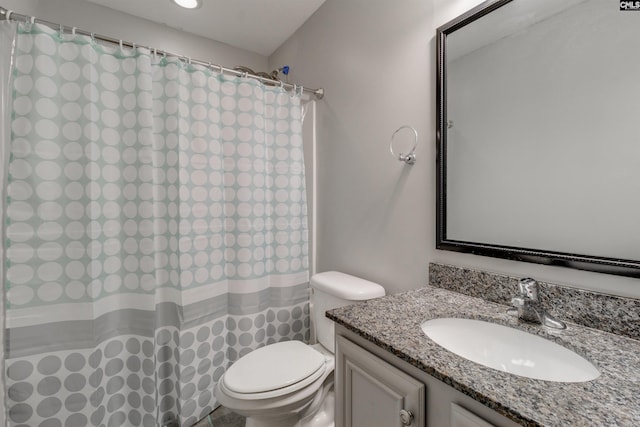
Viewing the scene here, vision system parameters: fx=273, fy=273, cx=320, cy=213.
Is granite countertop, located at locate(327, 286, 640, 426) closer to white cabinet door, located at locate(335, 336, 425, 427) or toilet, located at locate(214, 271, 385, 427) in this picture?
white cabinet door, located at locate(335, 336, 425, 427)

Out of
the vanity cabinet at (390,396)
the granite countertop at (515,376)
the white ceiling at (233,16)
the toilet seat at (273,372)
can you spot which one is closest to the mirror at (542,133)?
the granite countertop at (515,376)

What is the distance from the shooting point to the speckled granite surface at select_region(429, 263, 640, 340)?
699mm

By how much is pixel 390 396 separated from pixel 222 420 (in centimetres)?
130

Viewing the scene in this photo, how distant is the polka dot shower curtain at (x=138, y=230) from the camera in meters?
1.16

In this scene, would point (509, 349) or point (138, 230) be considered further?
point (138, 230)

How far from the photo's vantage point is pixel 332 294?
4.42 feet

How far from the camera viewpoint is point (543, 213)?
34.1 inches

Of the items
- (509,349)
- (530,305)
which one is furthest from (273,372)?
(530,305)

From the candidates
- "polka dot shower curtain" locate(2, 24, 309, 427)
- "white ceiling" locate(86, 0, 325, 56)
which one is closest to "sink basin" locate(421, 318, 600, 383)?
"polka dot shower curtain" locate(2, 24, 309, 427)

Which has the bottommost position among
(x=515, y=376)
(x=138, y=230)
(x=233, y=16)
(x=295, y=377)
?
(x=295, y=377)

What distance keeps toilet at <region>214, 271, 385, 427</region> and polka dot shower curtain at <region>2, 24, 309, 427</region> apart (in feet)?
1.33

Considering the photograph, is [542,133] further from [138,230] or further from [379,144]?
[138,230]

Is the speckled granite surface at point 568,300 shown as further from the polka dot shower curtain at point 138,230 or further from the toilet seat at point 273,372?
the polka dot shower curtain at point 138,230

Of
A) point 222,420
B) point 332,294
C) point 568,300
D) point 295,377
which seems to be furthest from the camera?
point 222,420
